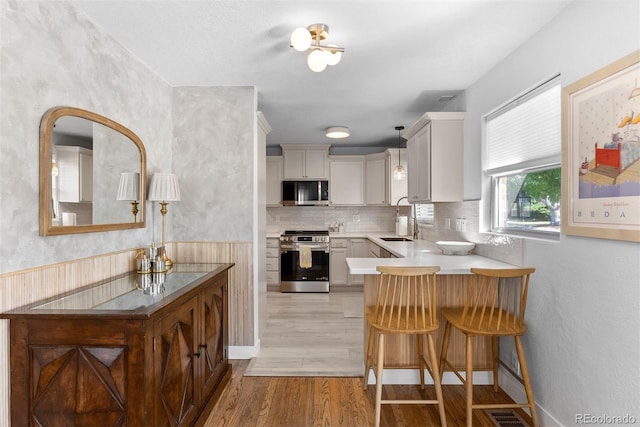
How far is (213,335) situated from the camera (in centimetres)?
242

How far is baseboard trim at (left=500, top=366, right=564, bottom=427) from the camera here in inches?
80.7

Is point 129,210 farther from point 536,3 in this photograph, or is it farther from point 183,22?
point 536,3

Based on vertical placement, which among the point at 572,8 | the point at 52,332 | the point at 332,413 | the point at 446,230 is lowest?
the point at 332,413

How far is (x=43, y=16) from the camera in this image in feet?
5.59

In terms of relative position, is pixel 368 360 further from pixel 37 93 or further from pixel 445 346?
pixel 37 93

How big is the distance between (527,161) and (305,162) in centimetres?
374

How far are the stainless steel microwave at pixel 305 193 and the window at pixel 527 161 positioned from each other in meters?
3.12

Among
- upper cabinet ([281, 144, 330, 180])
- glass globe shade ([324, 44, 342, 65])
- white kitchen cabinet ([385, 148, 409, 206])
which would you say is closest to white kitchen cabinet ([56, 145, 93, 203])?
glass globe shade ([324, 44, 342, 65])

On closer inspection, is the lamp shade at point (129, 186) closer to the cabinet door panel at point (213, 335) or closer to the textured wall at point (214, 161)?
the textured wall at point (214, 161)

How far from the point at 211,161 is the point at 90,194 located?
1190mm

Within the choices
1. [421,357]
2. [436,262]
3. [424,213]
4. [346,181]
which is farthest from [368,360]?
[346,181]

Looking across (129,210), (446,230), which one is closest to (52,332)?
(129,210)

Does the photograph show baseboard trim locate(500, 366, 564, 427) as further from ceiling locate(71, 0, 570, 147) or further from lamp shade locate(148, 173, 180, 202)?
lamp shade locate(148, 173, 180, 202)

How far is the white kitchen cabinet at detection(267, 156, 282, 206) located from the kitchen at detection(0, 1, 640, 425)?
254 centimetres
